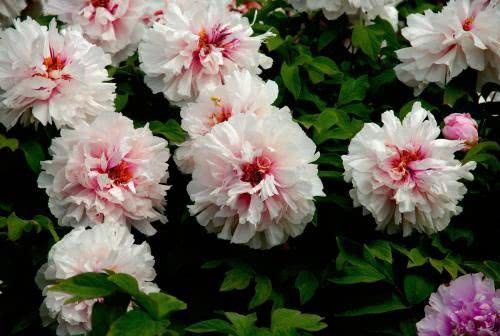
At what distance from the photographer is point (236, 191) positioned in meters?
1.55

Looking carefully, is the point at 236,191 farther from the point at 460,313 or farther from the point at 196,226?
the point at 460,313

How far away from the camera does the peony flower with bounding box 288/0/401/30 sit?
7.04 ft

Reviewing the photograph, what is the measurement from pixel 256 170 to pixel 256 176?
14 mm

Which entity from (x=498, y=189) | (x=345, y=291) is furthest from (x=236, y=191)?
(x=498, y=189)

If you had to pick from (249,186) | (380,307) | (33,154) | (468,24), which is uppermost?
(468,24)

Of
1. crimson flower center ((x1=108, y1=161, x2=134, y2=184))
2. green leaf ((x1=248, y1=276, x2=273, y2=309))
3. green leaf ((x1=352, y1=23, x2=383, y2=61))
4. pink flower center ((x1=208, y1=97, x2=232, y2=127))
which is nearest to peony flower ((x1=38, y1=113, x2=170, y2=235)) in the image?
crimson flower center ((x1=108, y1=161, x2=134, y2=184))

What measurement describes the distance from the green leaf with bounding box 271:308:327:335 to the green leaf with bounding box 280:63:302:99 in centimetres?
70

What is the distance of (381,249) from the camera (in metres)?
1.62

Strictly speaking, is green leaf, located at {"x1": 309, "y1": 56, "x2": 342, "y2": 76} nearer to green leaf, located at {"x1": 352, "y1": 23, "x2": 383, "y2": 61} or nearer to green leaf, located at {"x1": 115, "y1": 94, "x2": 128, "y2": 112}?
green leaf, located at {"x1": 352, "y1": 23, "x2": 383, "y2": 61}

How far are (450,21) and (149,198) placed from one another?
0.91 meters

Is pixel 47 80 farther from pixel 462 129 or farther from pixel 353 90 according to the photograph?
pixel 462 129

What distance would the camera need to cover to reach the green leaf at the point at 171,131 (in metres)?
1.75

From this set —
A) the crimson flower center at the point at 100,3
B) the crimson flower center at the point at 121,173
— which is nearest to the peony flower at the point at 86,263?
the crimson flower center at the point at 121,173

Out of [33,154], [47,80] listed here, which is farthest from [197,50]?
[33,154]
